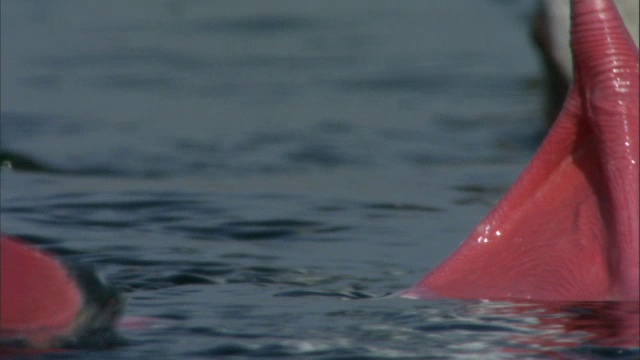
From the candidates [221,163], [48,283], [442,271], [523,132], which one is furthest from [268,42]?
[48,283]

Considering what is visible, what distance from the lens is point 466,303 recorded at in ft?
10.2

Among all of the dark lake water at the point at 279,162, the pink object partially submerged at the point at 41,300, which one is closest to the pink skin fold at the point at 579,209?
the dark lake water at the point at 279,162

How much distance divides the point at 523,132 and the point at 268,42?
2.56m

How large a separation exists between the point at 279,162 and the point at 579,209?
90.3 inches

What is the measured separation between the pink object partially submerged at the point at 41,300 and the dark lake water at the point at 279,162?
12 centimetres

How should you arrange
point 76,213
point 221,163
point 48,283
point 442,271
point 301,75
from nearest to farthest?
point 48,283 → point 442,271 → point 76,213 → point 221,163 → point 301,75

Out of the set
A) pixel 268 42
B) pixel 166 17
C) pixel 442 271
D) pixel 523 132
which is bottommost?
pixel 442 271

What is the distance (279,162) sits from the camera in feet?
18.2

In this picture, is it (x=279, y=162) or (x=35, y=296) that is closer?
(x=35, y=296)

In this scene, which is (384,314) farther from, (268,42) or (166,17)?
(166,17)

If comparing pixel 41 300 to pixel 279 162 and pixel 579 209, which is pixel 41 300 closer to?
pixel 579 209

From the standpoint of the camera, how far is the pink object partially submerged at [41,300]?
247 centimetres

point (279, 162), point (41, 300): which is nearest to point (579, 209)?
point (41, 300)

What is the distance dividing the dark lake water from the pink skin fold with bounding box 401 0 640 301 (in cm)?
10
